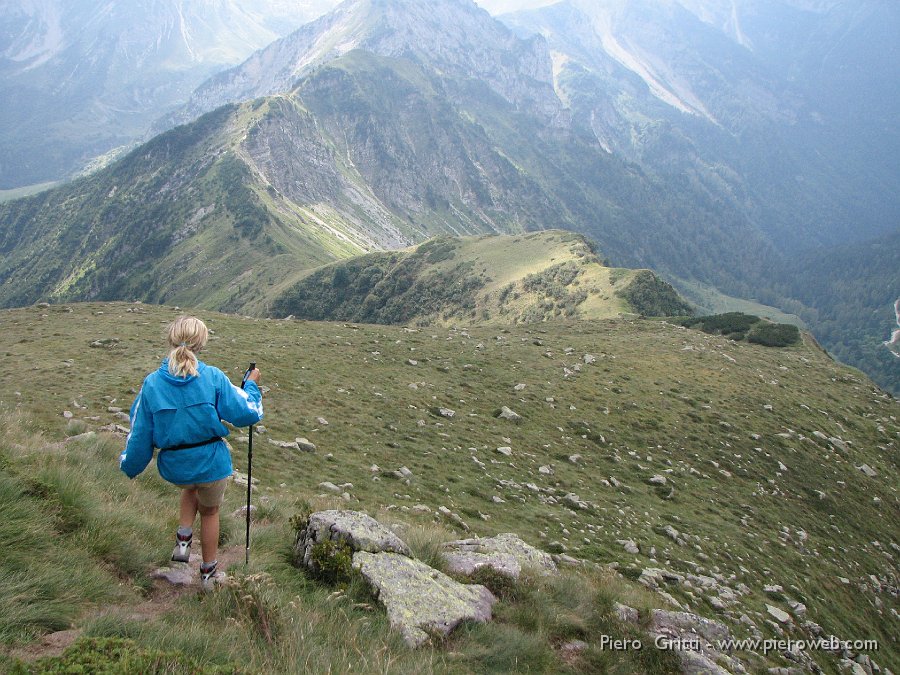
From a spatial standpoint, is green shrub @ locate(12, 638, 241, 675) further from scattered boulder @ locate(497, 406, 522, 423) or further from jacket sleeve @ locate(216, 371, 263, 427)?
scattered boulder @ locate(497, 406, 522, 423)

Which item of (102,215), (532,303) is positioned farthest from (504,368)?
(102,215)

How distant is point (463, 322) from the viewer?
7506 centimetres

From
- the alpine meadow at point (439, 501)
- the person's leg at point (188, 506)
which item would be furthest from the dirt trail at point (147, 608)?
the person's leg at point (188, 506)

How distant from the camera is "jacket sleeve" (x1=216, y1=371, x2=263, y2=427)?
5.66m

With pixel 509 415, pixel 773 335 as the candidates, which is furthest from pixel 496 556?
pixel 773 335

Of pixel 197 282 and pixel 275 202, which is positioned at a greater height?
pixel 275 202

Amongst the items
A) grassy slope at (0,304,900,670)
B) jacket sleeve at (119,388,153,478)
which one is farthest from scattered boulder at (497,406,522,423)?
jacket sleeve at (119,388,153,478)

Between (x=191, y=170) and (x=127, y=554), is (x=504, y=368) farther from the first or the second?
(x=191, y=170)

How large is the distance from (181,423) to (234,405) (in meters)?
0.55

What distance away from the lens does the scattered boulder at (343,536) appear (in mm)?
6438

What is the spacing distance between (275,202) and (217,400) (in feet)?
614

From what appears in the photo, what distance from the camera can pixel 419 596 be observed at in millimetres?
5957

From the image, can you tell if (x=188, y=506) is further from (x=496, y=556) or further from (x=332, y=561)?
(x=496, y=556)

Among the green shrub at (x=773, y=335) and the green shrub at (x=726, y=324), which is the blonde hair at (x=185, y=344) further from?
the green shrub at (x=773, y=335)
